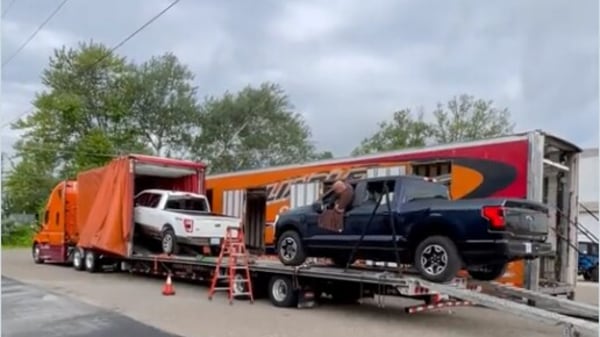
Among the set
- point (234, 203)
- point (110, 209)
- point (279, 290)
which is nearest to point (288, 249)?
point (279, 290)

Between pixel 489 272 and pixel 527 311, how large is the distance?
87.8 inches

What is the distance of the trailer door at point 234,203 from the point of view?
19.4 metres

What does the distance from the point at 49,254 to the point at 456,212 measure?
17.1 meters

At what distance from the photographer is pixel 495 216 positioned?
29.3 feet

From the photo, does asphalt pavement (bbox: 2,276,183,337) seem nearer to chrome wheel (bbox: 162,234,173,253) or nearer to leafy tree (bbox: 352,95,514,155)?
chrome wheel (bbox: 162,234,173,253)

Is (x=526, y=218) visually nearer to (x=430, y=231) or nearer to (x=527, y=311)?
(x=430, y=231)

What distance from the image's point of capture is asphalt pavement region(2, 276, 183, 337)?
8760mm

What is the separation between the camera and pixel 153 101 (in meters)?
47.2

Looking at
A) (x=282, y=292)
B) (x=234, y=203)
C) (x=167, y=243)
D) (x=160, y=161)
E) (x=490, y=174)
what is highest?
(x=160, y=161)

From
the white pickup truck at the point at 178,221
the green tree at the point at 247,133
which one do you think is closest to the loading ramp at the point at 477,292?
the white pickup truck at the point at 178,221

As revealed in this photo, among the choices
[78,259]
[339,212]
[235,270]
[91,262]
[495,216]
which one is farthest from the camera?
[78,259]

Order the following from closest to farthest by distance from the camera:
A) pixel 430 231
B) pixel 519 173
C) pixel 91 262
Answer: pixel 430 231 → pixel 519 173 → pixel 91 262

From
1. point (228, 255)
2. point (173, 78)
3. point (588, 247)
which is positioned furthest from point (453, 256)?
point (173, 78)

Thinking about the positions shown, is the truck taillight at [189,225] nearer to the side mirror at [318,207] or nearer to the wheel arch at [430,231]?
the side mirror at [318,207]
